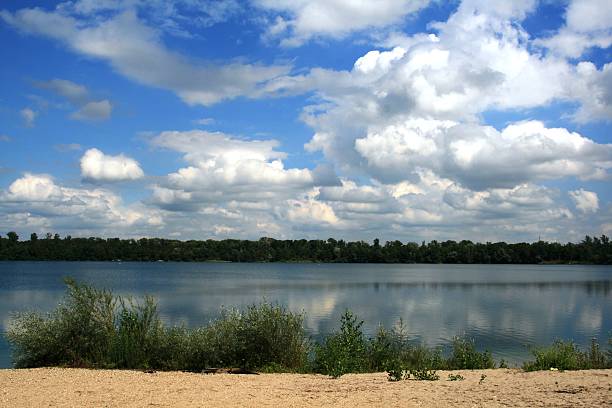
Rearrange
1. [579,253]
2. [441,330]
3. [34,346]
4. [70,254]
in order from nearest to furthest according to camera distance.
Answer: [34,346]
[441,330]
[579,253]
[70,254]

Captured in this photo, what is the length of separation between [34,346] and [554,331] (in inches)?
1025

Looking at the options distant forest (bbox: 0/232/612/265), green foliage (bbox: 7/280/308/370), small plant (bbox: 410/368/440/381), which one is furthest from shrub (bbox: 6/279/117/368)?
distant forest (bbox: 0/232/612/265)

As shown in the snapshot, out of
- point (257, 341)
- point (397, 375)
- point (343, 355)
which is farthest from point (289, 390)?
point (257, 341)

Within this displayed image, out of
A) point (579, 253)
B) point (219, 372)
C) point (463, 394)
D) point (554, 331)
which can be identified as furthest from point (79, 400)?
point (579, 253)

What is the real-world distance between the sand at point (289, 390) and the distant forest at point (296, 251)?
506 feet

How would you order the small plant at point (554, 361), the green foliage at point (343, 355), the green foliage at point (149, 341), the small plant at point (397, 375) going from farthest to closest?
the green foliage at point (149, 341), the small plant at point (554, 361), the green foliage at point (343, 355), the small plant at point (397, 375)

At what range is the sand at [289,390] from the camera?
9.84 metres

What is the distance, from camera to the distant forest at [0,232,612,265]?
16050cm

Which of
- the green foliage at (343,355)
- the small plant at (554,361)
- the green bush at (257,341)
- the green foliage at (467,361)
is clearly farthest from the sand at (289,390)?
the green foliage at (467,361)

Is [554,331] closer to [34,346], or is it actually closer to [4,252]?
[34,346]

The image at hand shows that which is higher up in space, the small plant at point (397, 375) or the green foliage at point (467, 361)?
the small plant at point (397, 375)

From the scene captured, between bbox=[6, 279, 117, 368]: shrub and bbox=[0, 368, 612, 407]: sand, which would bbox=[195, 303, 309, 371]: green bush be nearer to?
bbox=[0, 368, 612, 407]: sand

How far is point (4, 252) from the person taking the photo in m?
168

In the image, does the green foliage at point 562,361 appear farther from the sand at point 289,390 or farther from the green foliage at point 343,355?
the green foliage at point 343,355
